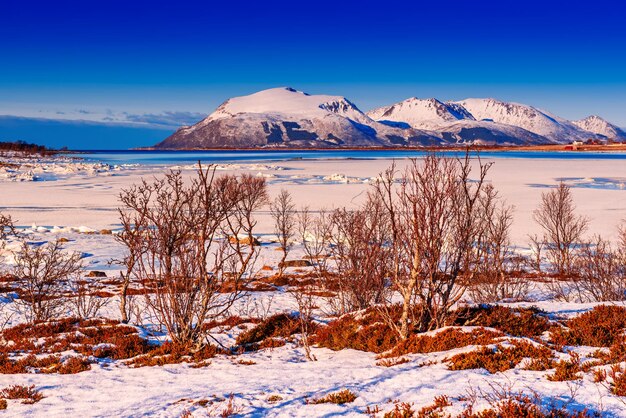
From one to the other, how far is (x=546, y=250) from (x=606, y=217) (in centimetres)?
1291

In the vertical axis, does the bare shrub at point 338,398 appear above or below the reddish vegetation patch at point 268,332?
above

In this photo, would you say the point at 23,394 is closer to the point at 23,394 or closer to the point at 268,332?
the point at 23,394

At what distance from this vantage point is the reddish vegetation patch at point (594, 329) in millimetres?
10445

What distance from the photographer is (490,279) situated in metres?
24.8

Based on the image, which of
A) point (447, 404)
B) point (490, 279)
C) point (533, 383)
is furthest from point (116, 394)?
point (490, 279)

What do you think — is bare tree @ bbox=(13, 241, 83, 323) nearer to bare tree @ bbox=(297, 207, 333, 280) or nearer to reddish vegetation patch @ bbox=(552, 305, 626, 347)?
bare tree @ bbox=(297, 207, 333, 280)

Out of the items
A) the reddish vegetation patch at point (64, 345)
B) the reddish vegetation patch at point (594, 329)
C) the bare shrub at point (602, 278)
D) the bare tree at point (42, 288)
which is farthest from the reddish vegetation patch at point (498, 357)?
the bare tree at point (42, 288)

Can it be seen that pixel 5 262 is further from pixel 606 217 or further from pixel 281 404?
pixel 606 217

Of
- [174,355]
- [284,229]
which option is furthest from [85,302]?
[284,229]

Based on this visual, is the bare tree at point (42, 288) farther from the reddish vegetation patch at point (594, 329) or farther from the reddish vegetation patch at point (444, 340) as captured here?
the reddish vegetation patch at point (594, 329)

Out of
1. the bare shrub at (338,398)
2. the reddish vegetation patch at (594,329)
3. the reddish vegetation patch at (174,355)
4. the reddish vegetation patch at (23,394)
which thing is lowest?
the reddish vegetation patch at (174,355)

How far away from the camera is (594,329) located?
442 inches

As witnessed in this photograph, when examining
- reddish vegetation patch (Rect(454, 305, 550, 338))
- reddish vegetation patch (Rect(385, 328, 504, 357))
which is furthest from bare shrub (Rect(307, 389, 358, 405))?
reddish vegetation patch (Rect(454, 305, 550, 338))

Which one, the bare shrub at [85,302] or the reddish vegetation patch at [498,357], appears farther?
the bare shrub at [85,302]
